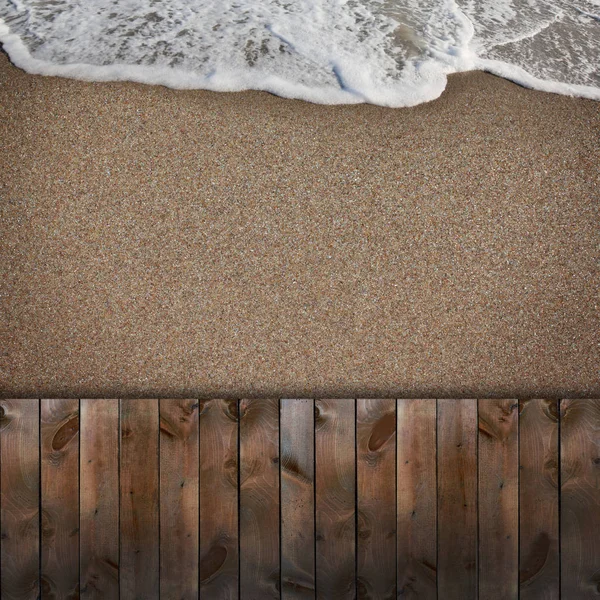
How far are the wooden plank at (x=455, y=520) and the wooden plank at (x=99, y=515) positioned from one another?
750mm

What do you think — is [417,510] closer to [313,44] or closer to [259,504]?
[259,504]

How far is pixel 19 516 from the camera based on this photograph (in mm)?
1118

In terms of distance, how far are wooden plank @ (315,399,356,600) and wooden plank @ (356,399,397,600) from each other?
18 millimetres

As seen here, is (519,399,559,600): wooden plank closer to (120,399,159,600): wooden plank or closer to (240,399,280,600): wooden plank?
(240,399,280,600): wooden plank

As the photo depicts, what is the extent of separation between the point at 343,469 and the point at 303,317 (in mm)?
369

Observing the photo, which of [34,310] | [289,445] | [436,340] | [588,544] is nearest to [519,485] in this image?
[588,544]

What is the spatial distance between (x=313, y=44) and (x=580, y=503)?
1378mm

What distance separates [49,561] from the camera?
112 cm

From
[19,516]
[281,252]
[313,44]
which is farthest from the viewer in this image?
[313,44]

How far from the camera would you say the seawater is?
4.30 feet

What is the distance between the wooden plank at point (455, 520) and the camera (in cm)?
114

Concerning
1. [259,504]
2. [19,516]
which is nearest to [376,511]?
[259,504]

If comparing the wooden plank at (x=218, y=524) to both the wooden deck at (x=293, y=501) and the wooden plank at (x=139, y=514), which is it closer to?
the wooden deck at (x=293, y=501)

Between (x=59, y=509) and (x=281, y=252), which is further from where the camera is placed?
(x=281, y=252)
